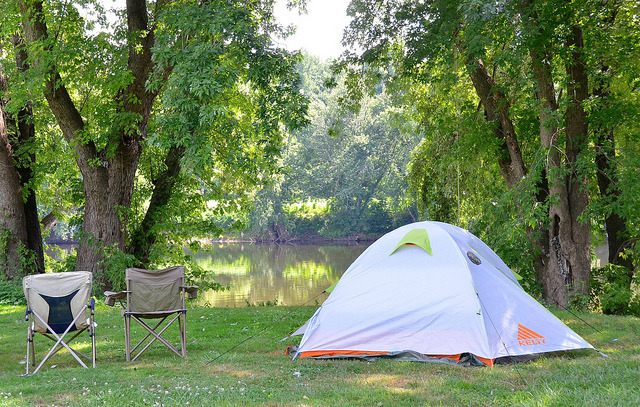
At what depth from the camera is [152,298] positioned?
598 cm

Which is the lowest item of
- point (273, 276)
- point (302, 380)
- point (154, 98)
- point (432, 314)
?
point (273, 276)

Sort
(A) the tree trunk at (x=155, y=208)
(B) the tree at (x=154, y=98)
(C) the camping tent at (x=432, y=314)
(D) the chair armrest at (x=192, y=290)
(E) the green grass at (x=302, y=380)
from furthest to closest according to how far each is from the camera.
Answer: (A) the tree trunk at (x=155, y=208), (B) the tree at (x=154, y=98), (D) the chair armrest at (x=192, y=290), (C) the camping tent at (x=432, y=314), (E) the green grass at (x=302, y=380)

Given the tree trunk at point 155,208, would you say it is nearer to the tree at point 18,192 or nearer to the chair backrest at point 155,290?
the tree at point 18,192

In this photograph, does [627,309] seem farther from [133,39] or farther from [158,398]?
[133,39]

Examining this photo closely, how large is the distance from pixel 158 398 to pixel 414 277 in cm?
287

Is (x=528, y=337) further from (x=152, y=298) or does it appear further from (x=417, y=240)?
(x=152, y=298)

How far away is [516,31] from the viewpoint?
8.53m

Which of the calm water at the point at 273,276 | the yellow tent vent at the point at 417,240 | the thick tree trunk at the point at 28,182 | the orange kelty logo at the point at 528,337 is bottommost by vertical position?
the calm water at the point at 273,276

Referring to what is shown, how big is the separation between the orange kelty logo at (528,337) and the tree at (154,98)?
3.74 metres

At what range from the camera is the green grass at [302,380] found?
401 centimetres

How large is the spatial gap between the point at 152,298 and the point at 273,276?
16.5 m

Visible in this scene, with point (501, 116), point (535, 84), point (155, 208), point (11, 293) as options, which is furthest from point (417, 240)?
point (155, 208)

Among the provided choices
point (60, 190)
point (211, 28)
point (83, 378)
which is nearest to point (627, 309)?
point (211, 28)

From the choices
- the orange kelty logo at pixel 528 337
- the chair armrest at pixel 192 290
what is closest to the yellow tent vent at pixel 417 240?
the orange kelty logo at pixel 528 337
